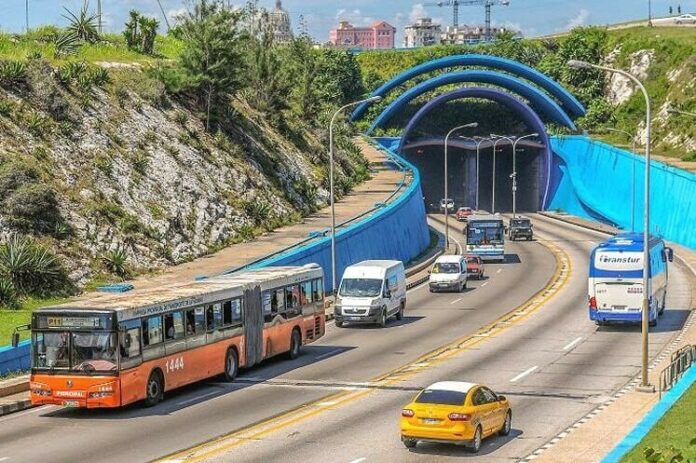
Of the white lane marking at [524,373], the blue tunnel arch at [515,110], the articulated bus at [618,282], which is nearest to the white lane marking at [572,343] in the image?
the articulated bus at [618,282]

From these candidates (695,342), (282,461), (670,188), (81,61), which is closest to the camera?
(282,461)

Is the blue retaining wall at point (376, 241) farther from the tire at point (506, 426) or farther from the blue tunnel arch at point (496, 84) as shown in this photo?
the blue tunnel arch at point (496, 84)

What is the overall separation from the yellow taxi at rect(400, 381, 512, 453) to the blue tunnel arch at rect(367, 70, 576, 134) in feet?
377

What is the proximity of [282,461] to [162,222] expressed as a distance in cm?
3577

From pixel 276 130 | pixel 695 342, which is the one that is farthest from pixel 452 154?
pixel 695 342

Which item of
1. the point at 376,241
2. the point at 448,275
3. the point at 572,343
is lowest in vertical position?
the point at 448,275

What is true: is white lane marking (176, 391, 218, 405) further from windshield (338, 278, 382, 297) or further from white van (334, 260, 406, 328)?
windshield (338, 278, 382, 297)

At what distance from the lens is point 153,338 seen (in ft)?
100

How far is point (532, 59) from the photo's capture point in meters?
162

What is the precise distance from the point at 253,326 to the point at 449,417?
13175 millimetres

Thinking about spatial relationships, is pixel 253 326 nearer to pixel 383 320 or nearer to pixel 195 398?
pixel 195 398

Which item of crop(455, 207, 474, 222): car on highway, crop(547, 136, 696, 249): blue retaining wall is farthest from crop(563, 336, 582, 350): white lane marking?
crop(455, 207, 474, 222): car on highway

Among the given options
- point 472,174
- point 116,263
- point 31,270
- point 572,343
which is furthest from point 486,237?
point 472,174

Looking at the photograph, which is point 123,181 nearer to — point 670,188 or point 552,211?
point 670,188
